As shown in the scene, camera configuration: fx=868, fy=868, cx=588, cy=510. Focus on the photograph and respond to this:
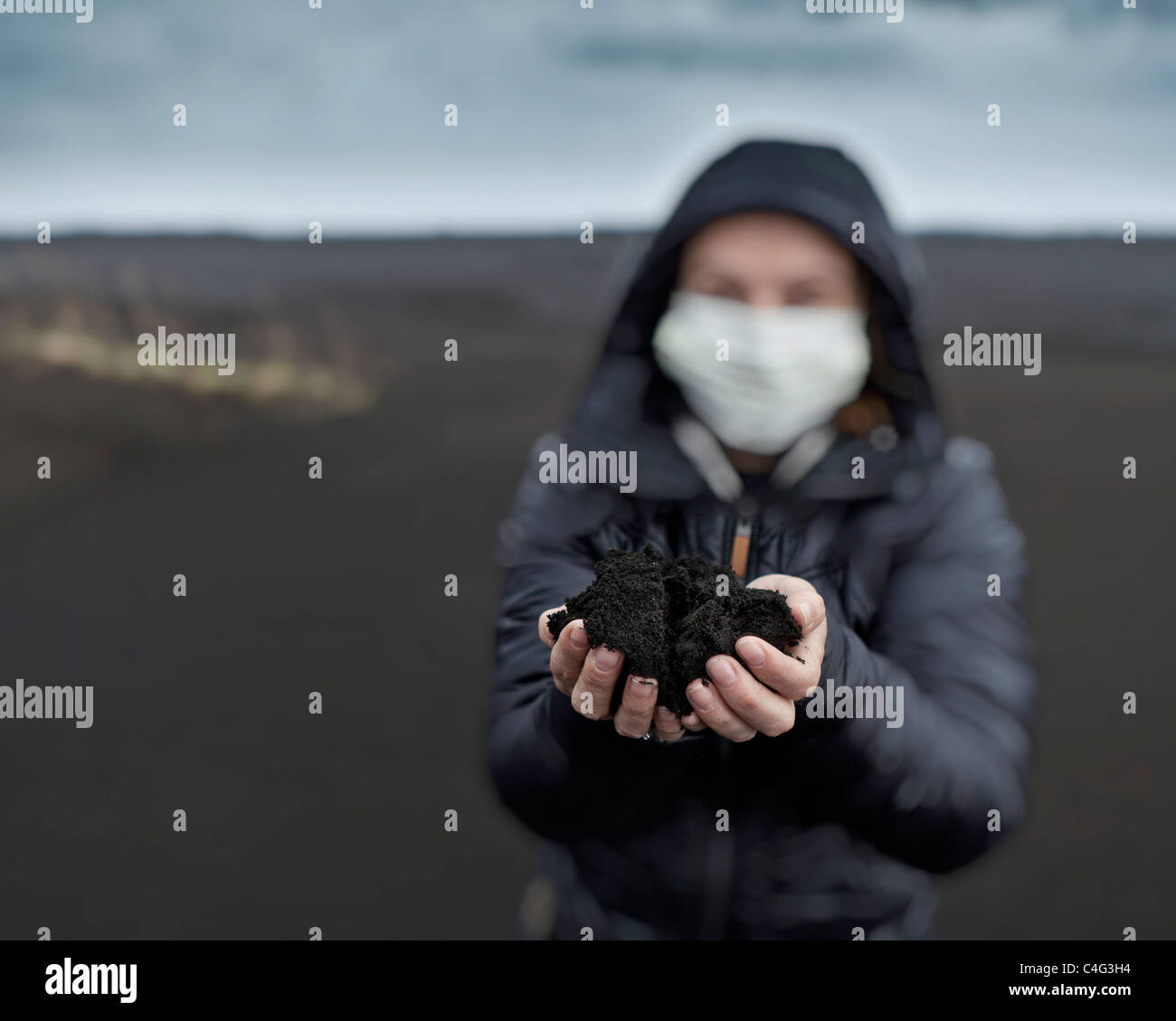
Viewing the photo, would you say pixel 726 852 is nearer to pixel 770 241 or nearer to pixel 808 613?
pixel 808 613

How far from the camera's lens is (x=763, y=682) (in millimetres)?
966

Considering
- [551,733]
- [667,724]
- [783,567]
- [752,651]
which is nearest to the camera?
[752,651]

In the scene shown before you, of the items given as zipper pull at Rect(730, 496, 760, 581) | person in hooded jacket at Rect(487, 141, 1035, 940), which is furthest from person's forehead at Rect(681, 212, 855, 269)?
zipper pull at Rect(730, 496, 760, 581)

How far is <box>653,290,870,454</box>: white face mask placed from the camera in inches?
52.1

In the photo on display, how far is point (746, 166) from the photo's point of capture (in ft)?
4.11

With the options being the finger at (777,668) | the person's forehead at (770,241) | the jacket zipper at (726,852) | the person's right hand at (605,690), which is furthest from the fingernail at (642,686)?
the person's forehead at (770,241)

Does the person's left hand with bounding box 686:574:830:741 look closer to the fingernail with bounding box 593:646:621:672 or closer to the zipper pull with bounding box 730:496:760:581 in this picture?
the fingernail with bounding box 593:646:621:672

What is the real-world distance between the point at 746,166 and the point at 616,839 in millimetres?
1002

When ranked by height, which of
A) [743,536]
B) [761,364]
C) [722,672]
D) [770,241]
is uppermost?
[770,241]

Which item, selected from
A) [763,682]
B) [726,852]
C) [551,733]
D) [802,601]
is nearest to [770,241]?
[802,601]

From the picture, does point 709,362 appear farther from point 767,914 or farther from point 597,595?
point 767,914

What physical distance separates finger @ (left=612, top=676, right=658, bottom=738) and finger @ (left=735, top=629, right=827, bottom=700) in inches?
4.3

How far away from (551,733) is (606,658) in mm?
230

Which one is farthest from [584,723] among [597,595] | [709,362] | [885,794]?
[709,362]
